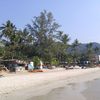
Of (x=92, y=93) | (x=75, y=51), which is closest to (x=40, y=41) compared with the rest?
(x=75, y=51)

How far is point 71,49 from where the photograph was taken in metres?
101

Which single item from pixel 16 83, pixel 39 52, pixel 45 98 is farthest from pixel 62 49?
pixel 45 98

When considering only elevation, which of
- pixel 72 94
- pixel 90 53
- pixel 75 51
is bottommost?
pixel 72 94

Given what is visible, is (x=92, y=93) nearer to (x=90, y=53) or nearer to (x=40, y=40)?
(x=40, y=40)

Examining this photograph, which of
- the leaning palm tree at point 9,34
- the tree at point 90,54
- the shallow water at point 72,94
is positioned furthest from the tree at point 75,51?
the shallow water at point 72,94

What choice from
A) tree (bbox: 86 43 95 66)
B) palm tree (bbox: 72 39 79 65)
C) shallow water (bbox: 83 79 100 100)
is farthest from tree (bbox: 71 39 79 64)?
shallow water (bbox: 83 79 100 100)

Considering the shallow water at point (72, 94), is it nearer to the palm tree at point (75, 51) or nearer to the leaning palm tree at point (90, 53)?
the palm tree at point (75, 51)

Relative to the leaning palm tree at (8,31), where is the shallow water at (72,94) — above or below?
below

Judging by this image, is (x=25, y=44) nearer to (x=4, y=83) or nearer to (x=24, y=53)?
(x=24, y=53)

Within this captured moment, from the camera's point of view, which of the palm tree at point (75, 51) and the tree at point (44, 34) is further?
the palm tree at point (75, 51)

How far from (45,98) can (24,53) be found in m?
52.8

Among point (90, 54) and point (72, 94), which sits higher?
point (90, 54)

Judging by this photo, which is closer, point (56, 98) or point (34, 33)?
point (56, 98)

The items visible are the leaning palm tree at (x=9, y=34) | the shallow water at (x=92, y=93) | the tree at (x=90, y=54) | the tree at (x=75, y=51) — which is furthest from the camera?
the tree at (x=90, y=54)
